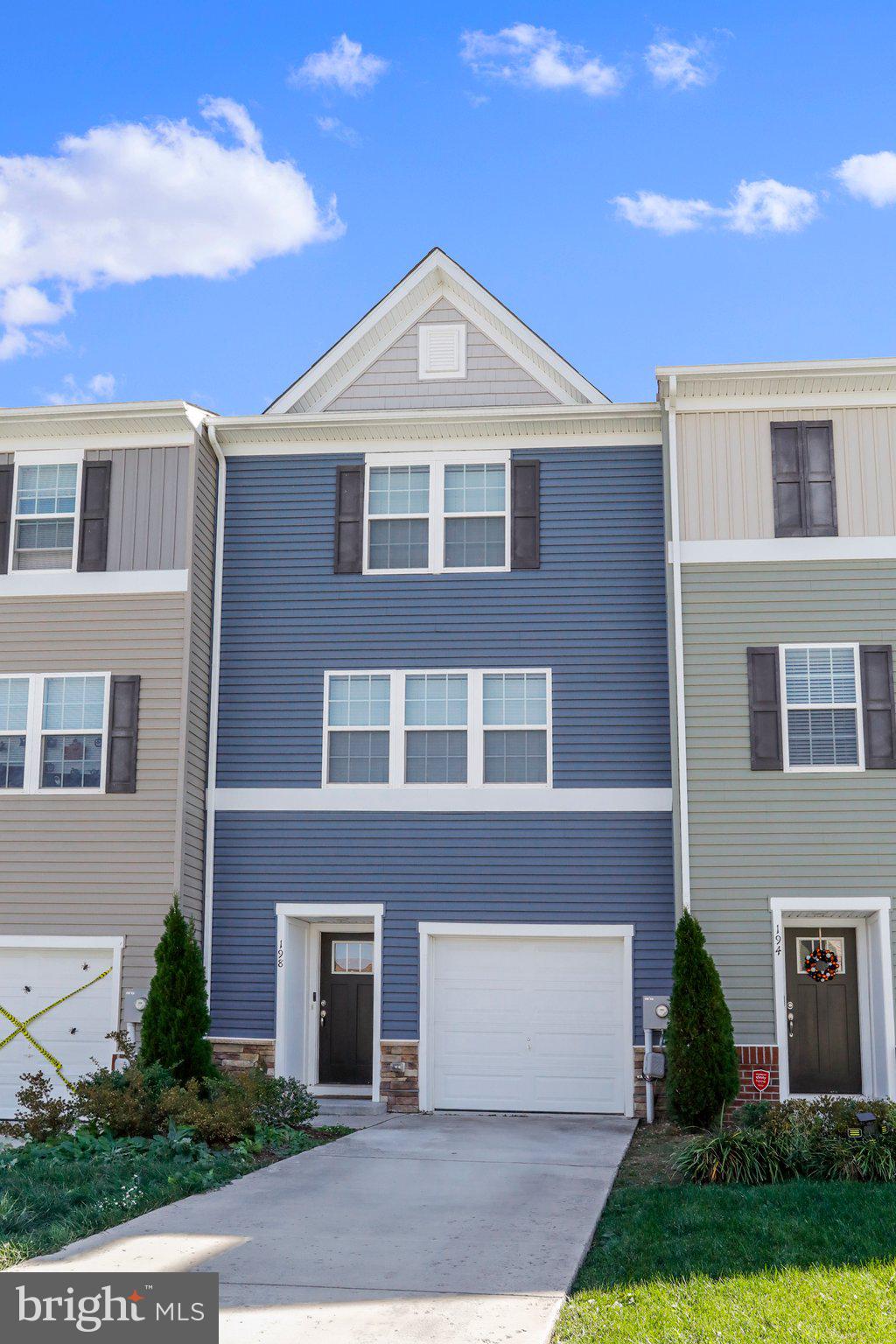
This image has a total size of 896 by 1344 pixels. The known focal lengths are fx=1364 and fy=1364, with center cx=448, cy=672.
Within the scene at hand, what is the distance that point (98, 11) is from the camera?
577 inches

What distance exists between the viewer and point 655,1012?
14.0 m

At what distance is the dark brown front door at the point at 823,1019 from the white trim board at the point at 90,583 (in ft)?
25.9

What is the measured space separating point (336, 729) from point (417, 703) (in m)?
0.97

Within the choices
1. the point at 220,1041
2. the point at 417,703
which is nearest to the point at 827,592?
the point at 417,703

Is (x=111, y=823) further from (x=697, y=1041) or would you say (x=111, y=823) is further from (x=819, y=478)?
(x=819, y=478)

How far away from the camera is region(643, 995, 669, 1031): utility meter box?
1400 centimetres

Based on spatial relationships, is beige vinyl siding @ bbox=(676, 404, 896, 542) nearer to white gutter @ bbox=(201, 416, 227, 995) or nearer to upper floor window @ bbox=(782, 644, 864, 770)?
upper floor window @ bbox=(782, 644, 864, 770)

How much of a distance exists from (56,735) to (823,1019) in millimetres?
8973

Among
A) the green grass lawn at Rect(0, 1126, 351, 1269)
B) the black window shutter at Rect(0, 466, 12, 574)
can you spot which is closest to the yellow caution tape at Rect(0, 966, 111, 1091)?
the green grass lawn at Rect(0, 1126, 351, 1269)

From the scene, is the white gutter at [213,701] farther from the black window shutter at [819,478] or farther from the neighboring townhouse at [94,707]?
the black window shutter at [819,478]

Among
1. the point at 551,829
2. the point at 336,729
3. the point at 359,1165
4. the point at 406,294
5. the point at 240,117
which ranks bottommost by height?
the point at 359,1165

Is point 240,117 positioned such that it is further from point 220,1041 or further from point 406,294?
point 220,1041

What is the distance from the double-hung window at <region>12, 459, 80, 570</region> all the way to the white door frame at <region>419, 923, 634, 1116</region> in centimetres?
602

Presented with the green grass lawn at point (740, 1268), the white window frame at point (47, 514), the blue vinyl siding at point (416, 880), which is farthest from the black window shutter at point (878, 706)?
the white window frame at point (47, 514)
